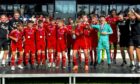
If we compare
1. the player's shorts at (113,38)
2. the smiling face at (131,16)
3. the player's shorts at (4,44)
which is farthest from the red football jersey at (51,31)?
the smiling face at (131,16)

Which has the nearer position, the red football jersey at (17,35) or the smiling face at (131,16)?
the smiling face at (131,16)

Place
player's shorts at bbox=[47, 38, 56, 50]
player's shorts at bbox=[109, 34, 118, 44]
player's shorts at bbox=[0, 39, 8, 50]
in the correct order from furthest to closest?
player's shorts at bbox=[109, 34, 118, 44] < player's shorts at bbox=[0, 39, 8, 50] < player's shorts at bbox=[47, 38, 56, 50]

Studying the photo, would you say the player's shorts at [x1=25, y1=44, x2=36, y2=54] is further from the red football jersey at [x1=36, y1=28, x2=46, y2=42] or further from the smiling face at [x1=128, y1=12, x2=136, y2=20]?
the smiling face at [x1=128, y1=12, x2=136, y2=20]

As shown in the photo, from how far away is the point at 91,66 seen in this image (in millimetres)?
12008

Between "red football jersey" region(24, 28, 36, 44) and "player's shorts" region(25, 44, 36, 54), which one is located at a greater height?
"red football jersey" region(24, 28, 36, 44)

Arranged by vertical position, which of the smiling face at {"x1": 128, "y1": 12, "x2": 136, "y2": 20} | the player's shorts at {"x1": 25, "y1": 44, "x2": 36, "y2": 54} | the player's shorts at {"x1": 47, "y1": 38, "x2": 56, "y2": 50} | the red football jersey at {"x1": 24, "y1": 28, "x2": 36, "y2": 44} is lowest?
the player's shorts at {"x1": 25, "y1": 44, "x2": 36, "y2": 54}

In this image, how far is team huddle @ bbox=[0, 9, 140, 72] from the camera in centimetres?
1141

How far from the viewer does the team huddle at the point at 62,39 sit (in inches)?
449

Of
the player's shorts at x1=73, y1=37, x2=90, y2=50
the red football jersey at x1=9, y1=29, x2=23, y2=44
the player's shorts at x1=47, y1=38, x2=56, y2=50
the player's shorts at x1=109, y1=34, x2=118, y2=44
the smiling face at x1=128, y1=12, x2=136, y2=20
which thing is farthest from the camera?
the player's shorts at x1=109, y1=34, x2=118, y2=44

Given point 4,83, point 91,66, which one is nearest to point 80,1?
point 91,66

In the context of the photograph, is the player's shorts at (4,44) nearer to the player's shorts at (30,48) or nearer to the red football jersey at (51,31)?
the player's shorts at (30,48)

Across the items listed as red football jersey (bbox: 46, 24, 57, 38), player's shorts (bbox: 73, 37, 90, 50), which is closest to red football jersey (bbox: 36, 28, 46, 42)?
red football jersey (bbox: 46, 24, 57, 38)

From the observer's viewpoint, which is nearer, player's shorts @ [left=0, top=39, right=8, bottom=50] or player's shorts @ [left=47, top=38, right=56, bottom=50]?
player's shorts @ [left=47, top=38, right=56, bottom=50]

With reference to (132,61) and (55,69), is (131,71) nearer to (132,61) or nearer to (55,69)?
(132,61)
